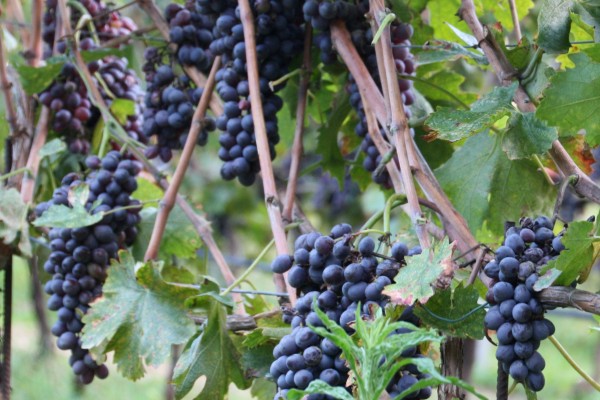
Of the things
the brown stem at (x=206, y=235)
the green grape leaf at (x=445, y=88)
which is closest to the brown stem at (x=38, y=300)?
the brown stem at (x=206, y=235)

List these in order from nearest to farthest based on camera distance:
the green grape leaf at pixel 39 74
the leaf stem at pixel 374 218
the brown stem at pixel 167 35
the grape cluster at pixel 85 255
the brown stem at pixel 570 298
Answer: the brown stem at pixel 570 298 → the leaf stem at pixel 374 218 → the grape cluster at pixel 85 255 → the brown stem at pixel 167 35 → the green grape leaf at pixel 39 74

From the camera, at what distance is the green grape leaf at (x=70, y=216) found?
121 centimetres

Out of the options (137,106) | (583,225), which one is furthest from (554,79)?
(137,106)

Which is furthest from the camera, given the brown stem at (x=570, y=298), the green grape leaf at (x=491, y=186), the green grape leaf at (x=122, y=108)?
the green grape leaf at (x=122, y=108)

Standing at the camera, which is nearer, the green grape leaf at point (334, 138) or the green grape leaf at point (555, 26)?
the green grape leaf at point (555, 26)

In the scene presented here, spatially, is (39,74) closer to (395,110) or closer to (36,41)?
(36,41)

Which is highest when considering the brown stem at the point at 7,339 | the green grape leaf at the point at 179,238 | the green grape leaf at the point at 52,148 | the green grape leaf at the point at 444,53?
the green grape leaf at the point at 444,53

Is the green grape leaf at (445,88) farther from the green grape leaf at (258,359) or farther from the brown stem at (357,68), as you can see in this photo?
the green grape leaf at (258,359)

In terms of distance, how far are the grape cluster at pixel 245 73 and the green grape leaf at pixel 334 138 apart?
126 millimetres

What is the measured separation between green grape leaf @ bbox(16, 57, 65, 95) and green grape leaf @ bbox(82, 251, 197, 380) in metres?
0.55

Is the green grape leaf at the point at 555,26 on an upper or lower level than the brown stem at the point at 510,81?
upper

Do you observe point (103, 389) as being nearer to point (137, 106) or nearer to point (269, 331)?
point (137, 106)

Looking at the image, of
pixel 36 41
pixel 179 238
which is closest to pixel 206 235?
pixel 179 238

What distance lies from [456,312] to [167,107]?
76cm
